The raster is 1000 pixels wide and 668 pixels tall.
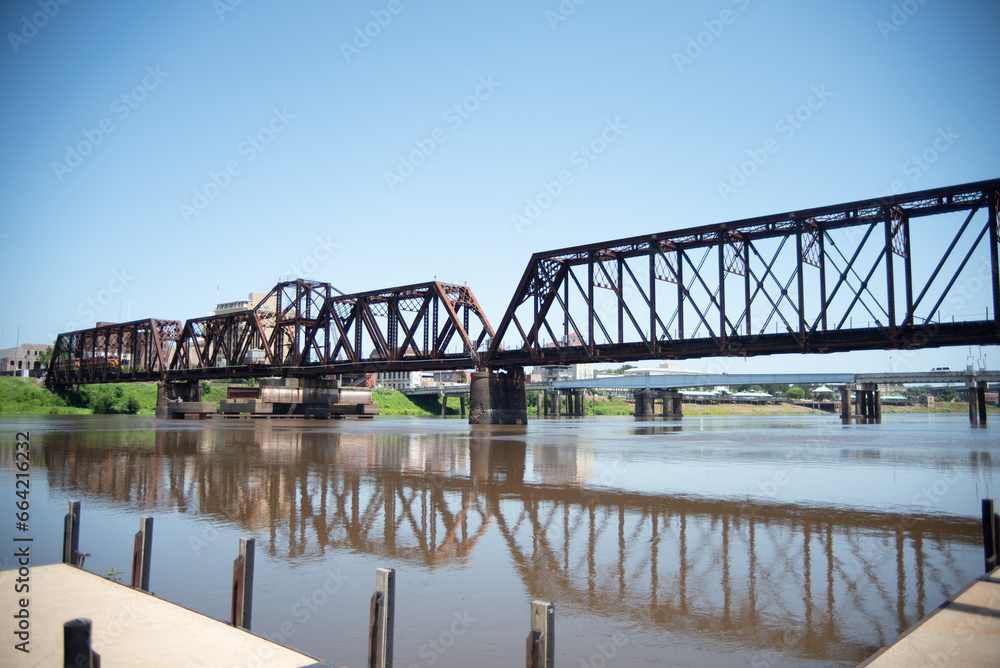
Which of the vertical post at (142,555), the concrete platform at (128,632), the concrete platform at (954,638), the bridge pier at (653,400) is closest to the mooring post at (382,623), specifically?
the concrete platform at (128,632)

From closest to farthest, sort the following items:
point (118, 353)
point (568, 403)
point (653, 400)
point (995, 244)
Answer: point (995, 244) → point (118, 353) → point (653, 400) → point (568, 403)

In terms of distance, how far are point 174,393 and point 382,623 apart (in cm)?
9947

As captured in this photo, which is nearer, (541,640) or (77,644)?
(77,644)

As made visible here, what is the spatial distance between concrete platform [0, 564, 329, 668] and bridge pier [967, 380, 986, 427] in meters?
104

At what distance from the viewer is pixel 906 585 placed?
962cm

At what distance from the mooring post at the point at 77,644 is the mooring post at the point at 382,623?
7.87ft

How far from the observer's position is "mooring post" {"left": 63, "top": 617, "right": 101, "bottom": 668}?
173 inches

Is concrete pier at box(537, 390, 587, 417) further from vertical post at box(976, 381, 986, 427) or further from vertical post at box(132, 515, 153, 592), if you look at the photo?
vertical post at box(132, 515, 153, 592)

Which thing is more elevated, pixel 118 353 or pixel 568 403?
pixel 118 353

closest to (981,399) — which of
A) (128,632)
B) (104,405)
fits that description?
(128,632)

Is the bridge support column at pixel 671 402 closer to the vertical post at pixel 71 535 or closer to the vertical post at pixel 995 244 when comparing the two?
the vertical post at pixel 995 244

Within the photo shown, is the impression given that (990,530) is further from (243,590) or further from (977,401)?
(977,401)

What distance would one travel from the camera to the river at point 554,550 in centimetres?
779

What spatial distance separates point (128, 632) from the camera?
710 centimetres
